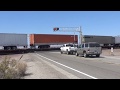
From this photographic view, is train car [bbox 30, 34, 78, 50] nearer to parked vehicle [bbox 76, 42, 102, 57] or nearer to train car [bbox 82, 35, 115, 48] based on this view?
train car [bbox 82, 35, 115, 48]

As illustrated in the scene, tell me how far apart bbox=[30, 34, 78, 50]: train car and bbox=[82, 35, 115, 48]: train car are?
4.71 meters

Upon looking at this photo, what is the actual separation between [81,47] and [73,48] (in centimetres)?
1130

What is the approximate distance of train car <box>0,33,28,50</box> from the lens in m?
66.1

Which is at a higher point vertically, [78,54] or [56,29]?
[56,29]

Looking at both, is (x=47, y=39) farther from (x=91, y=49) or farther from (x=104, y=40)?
(x=91, y=49)

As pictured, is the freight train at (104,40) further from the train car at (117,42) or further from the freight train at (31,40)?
→ the freight train at (31,40)

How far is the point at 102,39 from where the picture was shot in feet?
293

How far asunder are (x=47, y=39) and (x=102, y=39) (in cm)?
1984

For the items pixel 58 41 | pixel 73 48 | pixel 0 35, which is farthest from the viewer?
pixel 58 41

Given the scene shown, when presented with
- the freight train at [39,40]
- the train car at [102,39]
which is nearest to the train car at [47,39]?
the freight train at [39,40]

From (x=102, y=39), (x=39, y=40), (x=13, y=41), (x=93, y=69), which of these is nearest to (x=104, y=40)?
(x=102, y=39)
